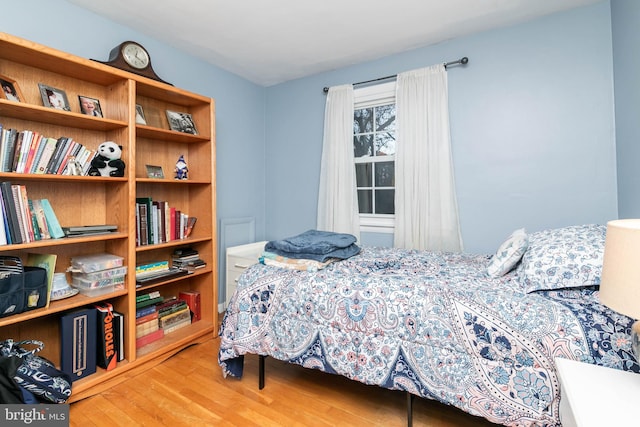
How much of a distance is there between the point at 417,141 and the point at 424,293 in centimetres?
164

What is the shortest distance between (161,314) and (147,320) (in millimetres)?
127

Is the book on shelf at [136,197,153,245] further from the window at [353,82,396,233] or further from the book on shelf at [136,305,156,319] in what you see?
the window at [353,82,396,233]

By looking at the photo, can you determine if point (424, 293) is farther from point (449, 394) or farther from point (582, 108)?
point (582, 108)

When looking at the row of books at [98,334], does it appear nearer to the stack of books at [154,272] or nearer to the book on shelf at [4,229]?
the stack of books at [154,272]

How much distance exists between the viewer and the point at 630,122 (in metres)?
1.82

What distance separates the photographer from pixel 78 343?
1.89 metres

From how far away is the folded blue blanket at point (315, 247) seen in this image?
6.38 feet

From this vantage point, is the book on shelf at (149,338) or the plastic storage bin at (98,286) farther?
the book on shelf at (149,338)

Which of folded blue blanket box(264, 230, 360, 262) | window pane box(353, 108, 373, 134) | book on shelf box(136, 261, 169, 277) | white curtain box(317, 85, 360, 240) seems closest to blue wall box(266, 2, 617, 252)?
window pane box(353, 108, 373, 134)

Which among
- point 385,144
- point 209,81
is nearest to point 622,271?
point 385,144

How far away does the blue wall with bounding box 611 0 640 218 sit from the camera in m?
1.72

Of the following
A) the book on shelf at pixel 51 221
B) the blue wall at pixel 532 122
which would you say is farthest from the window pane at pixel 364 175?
the book on shelf at pixel 51 221

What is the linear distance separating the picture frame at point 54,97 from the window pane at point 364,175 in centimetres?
227

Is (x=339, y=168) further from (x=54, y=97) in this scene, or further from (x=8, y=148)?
(x=8, y=148)
